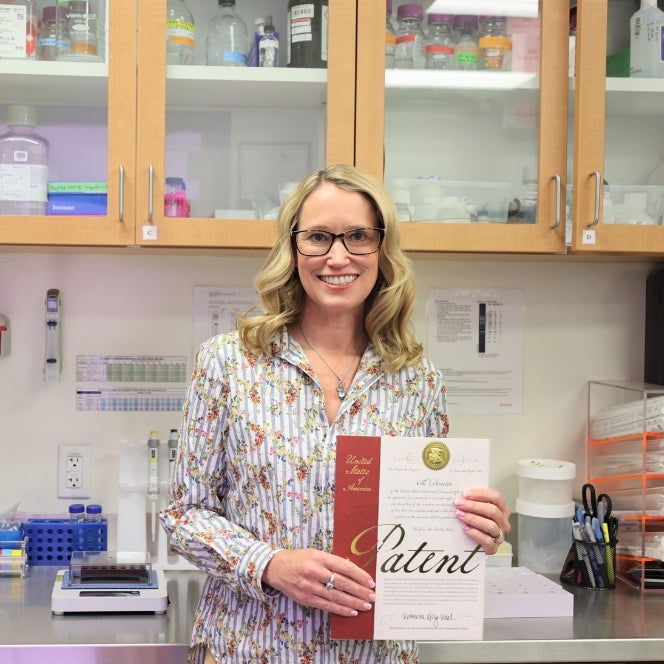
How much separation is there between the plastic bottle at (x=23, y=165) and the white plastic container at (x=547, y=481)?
115cm

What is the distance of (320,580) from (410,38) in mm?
1148

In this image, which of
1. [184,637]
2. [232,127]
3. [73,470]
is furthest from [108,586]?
[232,127]

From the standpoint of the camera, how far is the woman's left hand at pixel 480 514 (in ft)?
4.13

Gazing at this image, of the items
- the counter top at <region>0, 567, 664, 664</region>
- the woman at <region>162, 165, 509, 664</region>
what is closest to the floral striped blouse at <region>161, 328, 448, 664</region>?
the woman at <region>162, 165, 509, 664</region>

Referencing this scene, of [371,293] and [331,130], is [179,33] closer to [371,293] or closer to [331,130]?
[331,130]

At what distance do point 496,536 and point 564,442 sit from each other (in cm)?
100

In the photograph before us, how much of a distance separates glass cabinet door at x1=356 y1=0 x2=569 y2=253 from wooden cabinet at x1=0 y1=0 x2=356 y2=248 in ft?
0.25

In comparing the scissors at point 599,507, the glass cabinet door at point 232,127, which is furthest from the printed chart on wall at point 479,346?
the glass cabinet door at point 232,127

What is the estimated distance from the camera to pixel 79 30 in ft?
5.99

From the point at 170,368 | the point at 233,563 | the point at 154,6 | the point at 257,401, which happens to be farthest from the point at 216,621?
the point at 154,6

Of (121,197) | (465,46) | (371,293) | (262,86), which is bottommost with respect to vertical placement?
(371,293)

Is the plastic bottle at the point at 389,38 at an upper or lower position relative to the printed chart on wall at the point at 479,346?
upper

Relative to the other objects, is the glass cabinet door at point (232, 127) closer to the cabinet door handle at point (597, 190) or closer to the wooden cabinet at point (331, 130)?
the wooden cabinet at point (331, 130)

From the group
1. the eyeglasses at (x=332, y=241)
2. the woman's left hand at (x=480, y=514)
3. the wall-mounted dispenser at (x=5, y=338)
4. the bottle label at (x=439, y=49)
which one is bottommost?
the woman's left hand at (x=480, y=514)
